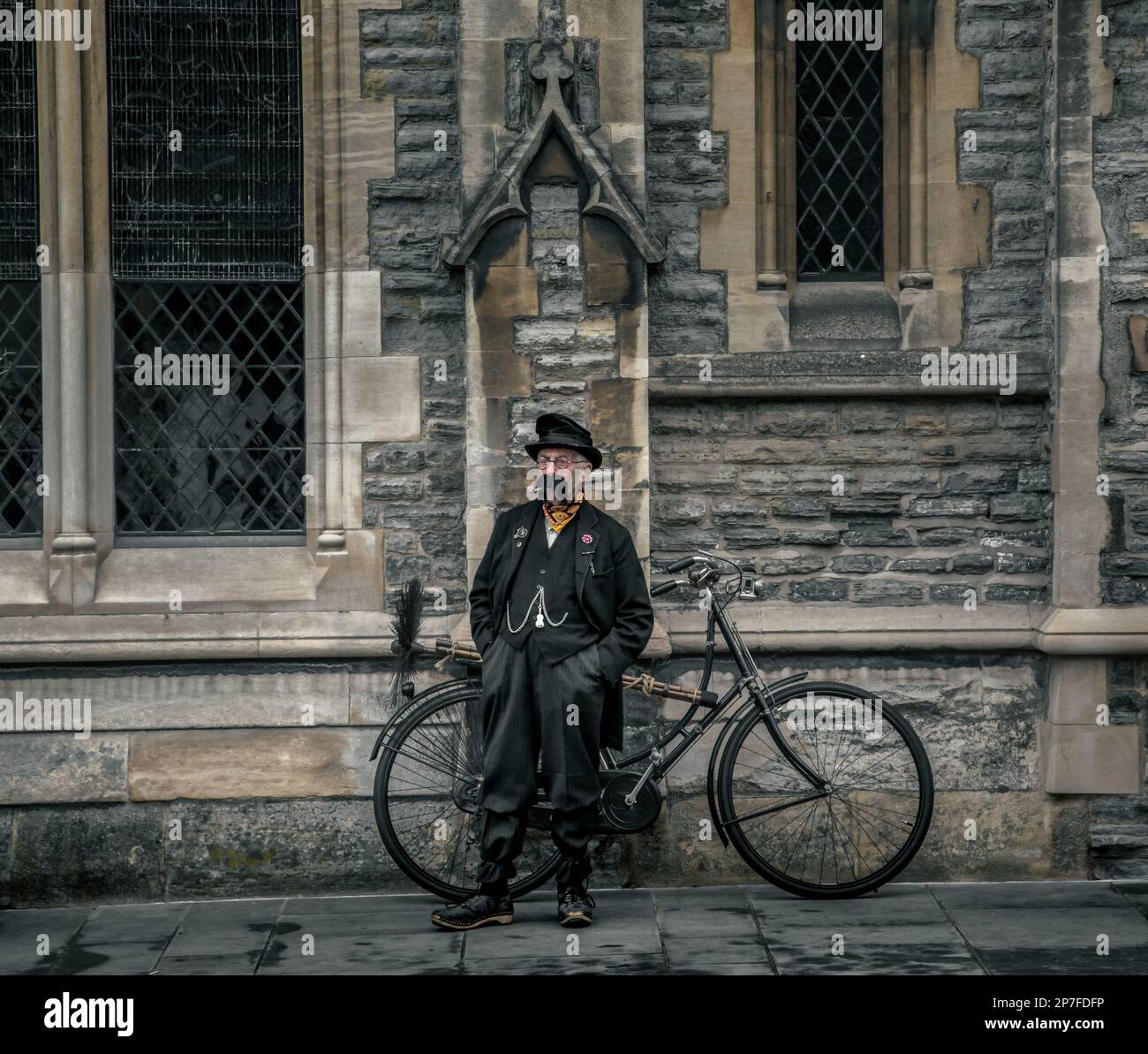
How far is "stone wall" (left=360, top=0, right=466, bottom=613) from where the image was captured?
25.7 ft

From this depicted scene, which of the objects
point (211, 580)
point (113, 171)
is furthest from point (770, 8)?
point (211, 580)

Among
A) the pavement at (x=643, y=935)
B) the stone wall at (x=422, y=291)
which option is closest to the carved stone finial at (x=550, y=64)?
the stone wall at (x=422, y=291)

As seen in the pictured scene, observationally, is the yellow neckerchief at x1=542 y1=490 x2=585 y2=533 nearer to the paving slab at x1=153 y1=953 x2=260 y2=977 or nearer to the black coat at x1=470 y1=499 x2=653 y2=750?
the black coat at x1=470 y1=499 x2=653 y2=750

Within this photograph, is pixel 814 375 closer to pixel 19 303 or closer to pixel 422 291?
pixel 422 291

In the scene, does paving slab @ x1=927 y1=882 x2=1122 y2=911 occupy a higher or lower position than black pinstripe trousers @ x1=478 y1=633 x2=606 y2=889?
lower

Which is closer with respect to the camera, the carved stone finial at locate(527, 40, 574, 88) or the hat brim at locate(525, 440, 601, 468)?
the hat brim at locate(525, 440, 601, 468)

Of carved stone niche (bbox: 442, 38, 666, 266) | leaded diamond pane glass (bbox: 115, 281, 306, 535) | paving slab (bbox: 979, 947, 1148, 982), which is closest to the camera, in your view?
paving slab (bbox: 979, 947, 1148, 982)

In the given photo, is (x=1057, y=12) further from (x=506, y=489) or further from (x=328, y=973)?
(x=328, y=973)

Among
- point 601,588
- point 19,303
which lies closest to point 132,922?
point 601,588

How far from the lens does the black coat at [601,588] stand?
6.82m

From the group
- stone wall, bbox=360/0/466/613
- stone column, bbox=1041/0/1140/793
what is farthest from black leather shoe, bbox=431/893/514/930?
stone column, bbox=1041/0/1140/793

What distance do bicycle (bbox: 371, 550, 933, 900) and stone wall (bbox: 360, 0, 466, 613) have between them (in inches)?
22.6

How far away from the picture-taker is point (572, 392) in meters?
7.62

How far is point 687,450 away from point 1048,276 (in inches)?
72.5
